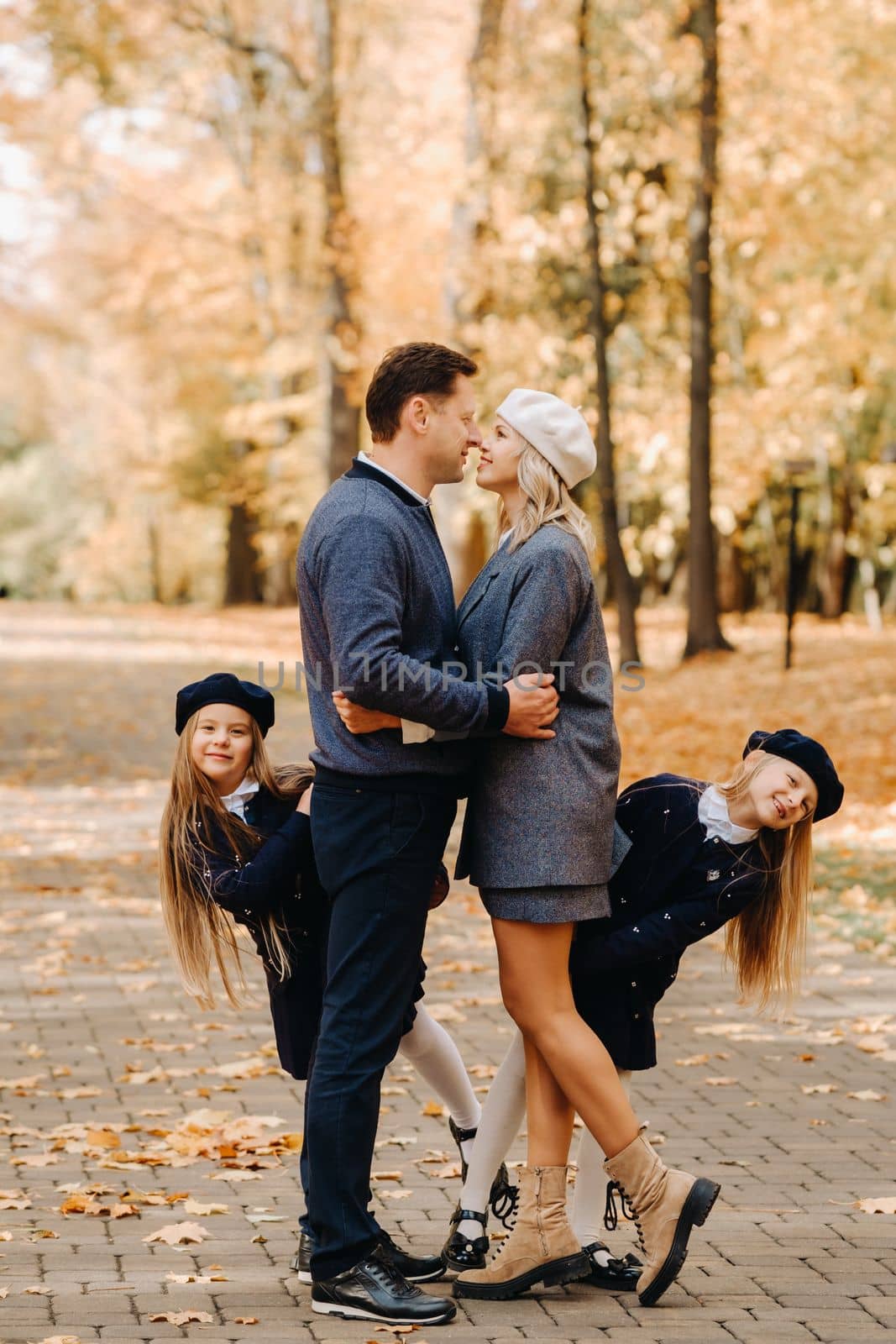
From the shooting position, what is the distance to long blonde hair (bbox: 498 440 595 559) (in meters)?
4.12

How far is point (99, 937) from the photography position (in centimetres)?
869

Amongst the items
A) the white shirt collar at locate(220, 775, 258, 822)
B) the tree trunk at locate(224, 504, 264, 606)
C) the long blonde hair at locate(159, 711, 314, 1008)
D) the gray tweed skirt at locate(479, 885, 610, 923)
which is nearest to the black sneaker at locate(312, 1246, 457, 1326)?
the long blonde hair at locate(159, 711, 314, 1008)

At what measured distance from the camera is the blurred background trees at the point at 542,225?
899 inches

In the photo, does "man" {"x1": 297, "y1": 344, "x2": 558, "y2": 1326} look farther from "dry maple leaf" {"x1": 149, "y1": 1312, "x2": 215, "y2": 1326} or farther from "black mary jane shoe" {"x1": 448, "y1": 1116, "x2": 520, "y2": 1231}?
"black mary jane shoe" {"x1": 448, "y1": 1116, "x2": 520, "y2": 1231}

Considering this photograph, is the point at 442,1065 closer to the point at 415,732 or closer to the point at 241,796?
the point at 241,796

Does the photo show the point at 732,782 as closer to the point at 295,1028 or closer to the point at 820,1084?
the point at 295,1028

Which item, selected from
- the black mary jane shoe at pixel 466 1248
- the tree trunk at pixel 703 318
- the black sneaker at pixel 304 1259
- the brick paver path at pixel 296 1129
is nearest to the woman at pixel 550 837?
the black mary jane shoe at pixel 466 1248

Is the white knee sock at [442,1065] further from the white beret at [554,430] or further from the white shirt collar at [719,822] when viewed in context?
the white beret at [554,430]

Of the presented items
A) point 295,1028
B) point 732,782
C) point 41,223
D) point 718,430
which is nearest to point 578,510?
point 732,782

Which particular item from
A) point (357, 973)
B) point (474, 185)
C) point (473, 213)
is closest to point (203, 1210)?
point (357, 973)

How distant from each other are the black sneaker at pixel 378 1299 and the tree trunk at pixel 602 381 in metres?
17.5

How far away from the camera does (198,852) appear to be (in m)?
4.32

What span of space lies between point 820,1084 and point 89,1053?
265cm

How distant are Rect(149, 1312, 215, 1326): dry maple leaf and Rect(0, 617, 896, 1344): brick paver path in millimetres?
30
